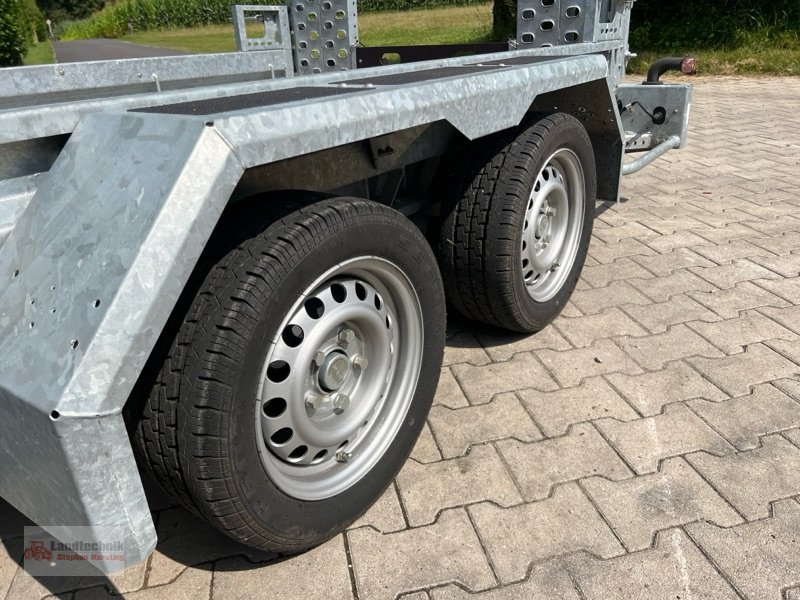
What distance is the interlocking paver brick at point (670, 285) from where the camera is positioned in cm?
348

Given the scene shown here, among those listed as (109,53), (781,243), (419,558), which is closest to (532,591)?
(419,558)


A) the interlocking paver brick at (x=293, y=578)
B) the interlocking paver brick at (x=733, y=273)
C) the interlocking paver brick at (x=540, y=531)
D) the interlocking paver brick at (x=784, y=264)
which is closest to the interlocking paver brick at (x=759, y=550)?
the interlocking paver brick at (x=540, y=531)

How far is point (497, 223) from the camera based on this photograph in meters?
2.52

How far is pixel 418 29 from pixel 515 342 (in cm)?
2384

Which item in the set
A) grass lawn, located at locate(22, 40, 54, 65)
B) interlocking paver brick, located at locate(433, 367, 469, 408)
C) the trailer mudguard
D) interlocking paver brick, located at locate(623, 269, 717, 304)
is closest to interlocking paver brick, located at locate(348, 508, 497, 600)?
interlocking paver brick, located at locate(433, 367, 469, 408)

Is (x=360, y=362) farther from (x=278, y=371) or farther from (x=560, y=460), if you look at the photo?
(x=560, y=460)

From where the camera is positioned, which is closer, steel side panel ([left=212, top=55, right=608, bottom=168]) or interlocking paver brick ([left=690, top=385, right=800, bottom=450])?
steel side panel ([left=212, top=55, right=608, bottom=168])

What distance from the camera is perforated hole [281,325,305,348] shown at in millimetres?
1722

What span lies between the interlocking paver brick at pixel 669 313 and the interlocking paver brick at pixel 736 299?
58 mm

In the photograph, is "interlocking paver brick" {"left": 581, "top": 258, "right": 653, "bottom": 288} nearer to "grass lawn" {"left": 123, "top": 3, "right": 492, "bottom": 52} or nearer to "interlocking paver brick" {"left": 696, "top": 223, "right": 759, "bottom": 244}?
"interlocking paver brick" {"left": 696, "top": 223, "right": 759, "bottom": 244}

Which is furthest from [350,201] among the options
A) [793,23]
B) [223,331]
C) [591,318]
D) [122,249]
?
[793,23]

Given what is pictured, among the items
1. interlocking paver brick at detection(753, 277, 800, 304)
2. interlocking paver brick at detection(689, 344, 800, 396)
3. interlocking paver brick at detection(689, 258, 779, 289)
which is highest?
interlocking paver brick at detection(689, 258, 779, 289)

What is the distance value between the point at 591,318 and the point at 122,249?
99.7 inches

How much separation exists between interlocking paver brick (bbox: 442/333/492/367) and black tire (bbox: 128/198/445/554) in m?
1.30
